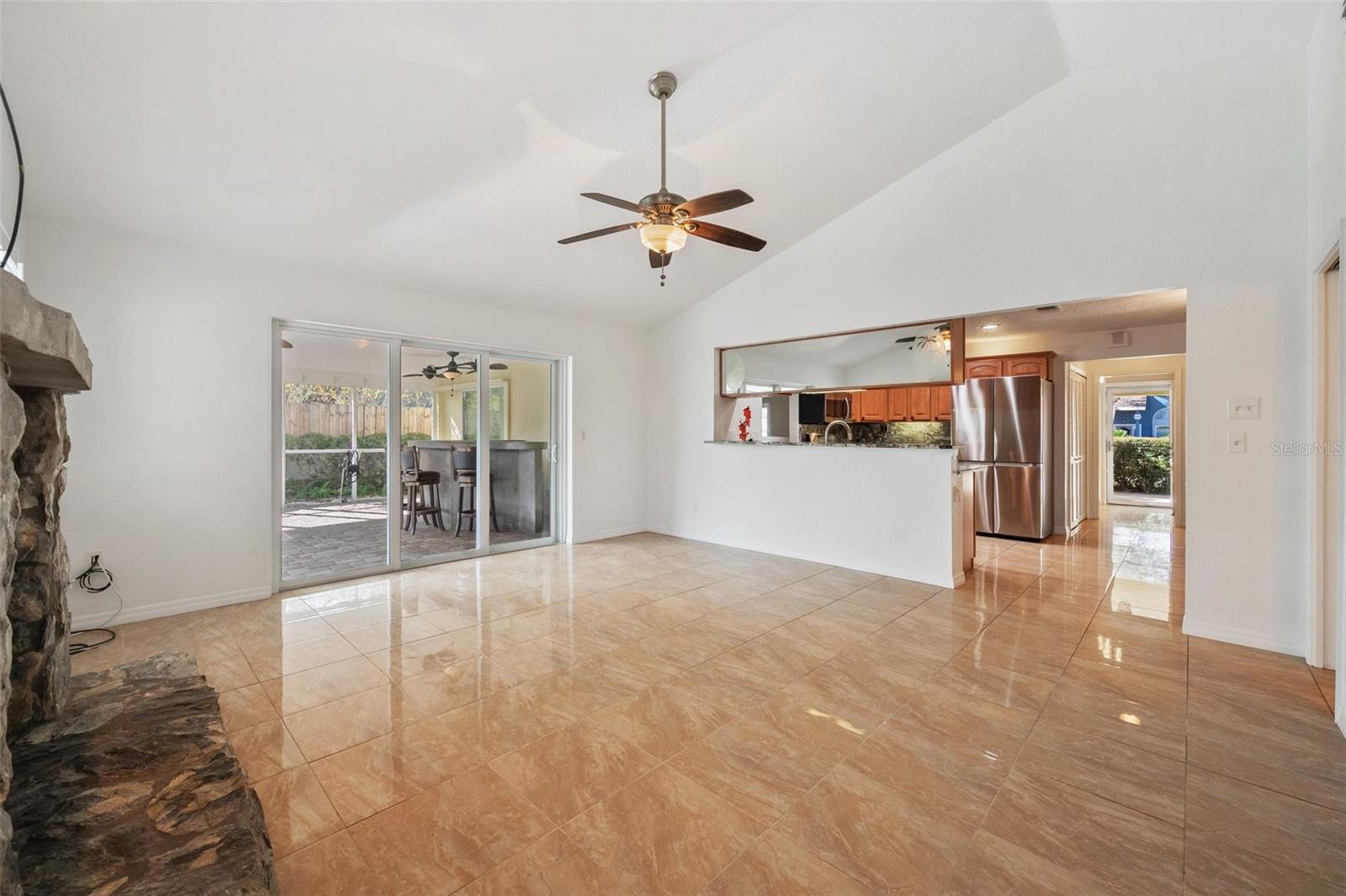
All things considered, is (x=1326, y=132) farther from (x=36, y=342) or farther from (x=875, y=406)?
(x=36, y=342)

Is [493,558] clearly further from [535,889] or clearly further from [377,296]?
[535,889]

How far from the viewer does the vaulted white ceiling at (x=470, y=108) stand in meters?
2.47

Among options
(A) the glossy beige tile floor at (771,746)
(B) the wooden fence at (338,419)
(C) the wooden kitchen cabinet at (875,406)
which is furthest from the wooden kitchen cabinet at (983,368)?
(B) the wooden fence at (338,419)

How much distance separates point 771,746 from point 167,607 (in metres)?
4.18

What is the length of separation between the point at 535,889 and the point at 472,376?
15.8ft

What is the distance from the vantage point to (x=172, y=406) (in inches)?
150

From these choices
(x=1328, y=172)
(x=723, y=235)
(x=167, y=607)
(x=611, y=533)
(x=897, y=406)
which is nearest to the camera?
(x=1328, y=172)

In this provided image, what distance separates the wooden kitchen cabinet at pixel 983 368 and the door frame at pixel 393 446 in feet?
16.4

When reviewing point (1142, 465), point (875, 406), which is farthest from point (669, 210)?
point (1142, 465)

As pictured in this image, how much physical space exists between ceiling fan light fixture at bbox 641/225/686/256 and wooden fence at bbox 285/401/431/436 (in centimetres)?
319

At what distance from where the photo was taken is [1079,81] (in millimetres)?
3740

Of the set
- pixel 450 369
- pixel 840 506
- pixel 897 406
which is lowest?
pixel 840 506

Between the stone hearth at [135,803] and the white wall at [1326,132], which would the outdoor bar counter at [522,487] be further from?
the white wall at [1326,132]

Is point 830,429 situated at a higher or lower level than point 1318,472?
higher
